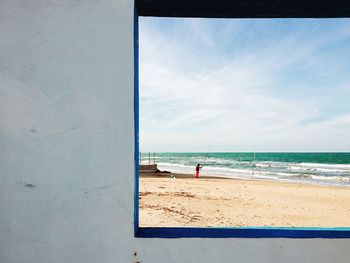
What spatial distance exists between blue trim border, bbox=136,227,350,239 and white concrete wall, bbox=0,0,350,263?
Answer: 30 mm

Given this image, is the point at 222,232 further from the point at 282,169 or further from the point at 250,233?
the point at 282,169

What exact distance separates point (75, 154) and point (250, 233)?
1087mm

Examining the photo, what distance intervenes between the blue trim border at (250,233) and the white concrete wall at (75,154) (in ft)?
0.10

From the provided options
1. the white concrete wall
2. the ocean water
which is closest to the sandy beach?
the white concrete wall

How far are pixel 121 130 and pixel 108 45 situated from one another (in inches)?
19.7

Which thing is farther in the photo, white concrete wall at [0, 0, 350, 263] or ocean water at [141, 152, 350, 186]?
ocean water at [141, 152, 350, 186]

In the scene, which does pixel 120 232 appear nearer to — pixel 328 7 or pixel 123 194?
pixel 123 194

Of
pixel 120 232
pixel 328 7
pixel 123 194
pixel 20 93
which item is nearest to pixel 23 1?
pixel 20 93

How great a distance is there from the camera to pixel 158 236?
1553 mm

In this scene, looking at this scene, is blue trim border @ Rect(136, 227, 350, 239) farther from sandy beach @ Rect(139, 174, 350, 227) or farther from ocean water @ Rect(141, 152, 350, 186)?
ocean water @ Rect(141, 152, 350, 186)

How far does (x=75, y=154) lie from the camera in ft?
5.10

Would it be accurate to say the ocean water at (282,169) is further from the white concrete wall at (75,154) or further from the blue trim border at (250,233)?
the white concrete wall at (75,154)

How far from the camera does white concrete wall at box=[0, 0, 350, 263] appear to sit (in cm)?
154

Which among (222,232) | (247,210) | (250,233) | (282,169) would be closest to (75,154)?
(222,232)
